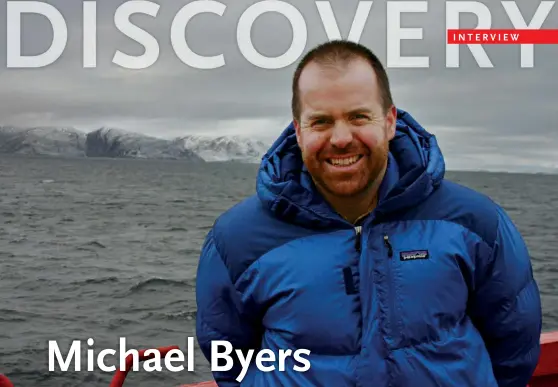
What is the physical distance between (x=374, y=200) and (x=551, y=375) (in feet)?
8.08

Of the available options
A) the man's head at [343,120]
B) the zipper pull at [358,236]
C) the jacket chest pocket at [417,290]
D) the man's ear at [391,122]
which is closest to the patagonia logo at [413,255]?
the jacket chest pocket at [417,290]

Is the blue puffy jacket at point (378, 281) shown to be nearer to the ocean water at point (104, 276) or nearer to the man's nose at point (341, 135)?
the man's nose at point (341, 135)

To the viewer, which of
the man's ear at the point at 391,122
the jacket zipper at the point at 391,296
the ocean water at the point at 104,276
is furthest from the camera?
the ocean water at the point at 104,276

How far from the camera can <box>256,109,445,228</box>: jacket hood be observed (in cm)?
215

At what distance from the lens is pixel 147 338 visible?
15.0 meters

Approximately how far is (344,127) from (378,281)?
1.46 feet

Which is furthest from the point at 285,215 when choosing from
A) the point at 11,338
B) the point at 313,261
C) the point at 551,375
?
the point at 11,338

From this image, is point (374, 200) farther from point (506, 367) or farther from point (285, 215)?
point (506, 367)

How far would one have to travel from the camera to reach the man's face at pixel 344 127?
A: 6.95 feet

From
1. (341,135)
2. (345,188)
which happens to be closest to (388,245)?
(345,188)

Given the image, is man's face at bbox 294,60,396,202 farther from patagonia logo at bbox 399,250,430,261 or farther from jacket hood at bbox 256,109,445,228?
patagonia logo at bbox 399,250,430,261

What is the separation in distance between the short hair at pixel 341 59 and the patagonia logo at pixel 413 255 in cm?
42

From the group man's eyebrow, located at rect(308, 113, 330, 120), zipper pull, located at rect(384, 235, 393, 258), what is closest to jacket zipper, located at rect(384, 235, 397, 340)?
zipper pull, located at rect(384, 235, 393, 258)

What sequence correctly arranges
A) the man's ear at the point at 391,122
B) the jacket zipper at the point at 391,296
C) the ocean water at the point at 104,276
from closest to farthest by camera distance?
the jacket zipper at the point at 391,296 < the man's ear at the point at 391,122 < the ocean water at the point at 104,276
